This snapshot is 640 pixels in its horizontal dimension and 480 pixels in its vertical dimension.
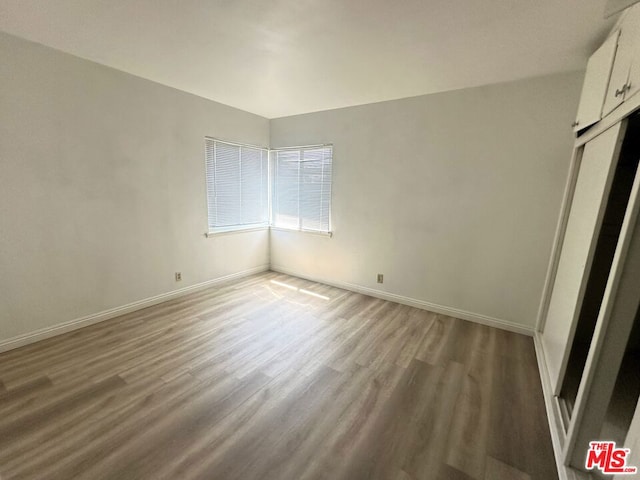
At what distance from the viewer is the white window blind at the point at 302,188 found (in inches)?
151

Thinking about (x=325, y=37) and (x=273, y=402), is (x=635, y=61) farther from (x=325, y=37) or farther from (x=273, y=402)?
(x=273, y=402)

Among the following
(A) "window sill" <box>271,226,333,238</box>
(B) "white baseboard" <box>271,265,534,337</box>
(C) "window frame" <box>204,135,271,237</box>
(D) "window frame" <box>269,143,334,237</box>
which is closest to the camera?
(B) "white baseboard" <box>271,265,534,337</box>

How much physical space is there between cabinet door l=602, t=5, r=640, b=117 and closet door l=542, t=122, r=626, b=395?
0.15 metres

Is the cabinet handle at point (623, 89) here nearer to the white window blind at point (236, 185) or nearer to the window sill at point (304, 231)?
the window sill at point (304, 231)

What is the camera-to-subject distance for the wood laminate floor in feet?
4.52

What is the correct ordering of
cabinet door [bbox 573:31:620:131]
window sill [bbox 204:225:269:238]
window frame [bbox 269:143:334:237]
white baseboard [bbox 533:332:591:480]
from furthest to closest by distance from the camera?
window frame [bbox 269:143:334:237], window sill [bbox 204:225:269:238], cabinet door [bbox 573:31:620:131], white baseboard [bbox 533:332:591:480]

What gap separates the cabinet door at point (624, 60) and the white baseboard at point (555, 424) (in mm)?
1786

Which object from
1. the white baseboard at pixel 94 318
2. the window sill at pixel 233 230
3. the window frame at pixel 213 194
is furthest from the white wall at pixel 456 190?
the white baseboard at pixel 94 318

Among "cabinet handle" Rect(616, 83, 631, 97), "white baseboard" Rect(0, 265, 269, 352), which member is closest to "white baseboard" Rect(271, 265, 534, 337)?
"white baseboard" Rect(0, 265, 269, 352)

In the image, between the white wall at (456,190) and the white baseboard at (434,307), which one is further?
the white baseboard at (434,307)

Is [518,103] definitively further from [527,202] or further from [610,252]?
[610,252]

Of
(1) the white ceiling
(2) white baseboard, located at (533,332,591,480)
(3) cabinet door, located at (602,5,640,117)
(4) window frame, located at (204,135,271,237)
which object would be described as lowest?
(2) white baseboard, located at (533,332,591,480)

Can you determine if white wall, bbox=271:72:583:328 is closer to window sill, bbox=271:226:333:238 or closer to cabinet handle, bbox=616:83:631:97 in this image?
window sill, bbox=271:226:333:238

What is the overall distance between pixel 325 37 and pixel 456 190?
197 centimetres
